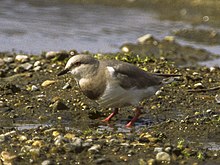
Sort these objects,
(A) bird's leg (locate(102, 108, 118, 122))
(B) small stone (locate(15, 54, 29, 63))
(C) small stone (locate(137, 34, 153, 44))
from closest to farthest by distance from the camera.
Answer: (A) bird's leg (locate(102, 108, 118, 122))
(B) small stone (locate(15, 54, 29, 63))
(C) small stone (locate(137, 34, 153, 44))

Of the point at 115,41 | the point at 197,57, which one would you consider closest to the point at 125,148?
the point at 197,57

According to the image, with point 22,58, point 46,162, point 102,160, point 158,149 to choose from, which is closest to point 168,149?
point 158,149

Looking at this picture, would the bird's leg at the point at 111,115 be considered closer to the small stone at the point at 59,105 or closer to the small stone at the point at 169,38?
the small stone at the point at 59,105

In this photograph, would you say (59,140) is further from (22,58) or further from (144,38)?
(144,38)

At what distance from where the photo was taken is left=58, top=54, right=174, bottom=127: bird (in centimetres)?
845

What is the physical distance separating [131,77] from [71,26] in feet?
24.2

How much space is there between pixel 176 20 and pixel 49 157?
1045 cm

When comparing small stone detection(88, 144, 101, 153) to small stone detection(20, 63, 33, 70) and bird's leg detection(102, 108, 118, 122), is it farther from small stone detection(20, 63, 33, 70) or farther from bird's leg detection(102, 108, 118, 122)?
small stone detection(20, 63, 33, 70)

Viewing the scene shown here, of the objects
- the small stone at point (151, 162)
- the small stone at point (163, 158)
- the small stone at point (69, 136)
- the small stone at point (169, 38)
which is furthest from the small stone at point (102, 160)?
the small stone at point (169, 38)

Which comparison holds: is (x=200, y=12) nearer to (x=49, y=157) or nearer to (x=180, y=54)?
(x=180, y=54)

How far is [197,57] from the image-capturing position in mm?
13289

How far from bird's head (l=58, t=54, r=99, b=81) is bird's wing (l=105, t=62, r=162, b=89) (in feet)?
0.73

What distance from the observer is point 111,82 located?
27.7 feet

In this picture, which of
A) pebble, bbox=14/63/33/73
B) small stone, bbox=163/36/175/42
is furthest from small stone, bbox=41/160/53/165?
small stone, bbox=163/36/175/42
